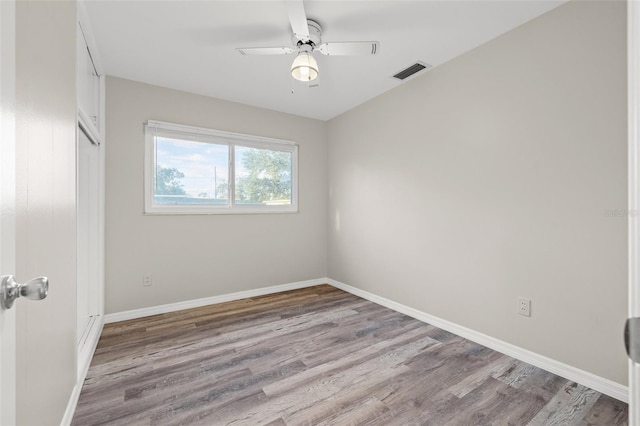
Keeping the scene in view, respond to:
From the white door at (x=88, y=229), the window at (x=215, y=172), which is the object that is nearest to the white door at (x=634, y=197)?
the white door at (x=88, y=229)

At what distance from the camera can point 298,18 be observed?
1778mm

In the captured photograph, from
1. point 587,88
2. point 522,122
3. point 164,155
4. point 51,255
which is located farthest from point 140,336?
point 587,88

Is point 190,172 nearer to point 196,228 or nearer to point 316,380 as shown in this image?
point 196,228

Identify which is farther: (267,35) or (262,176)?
(262,176)

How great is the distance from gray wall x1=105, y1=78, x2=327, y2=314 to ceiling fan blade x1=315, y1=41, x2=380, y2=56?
1780 millimetres

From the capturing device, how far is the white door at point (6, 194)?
63cm

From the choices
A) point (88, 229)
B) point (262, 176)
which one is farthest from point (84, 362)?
point (262, 176)

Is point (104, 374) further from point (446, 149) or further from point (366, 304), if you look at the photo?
point (446, 149)

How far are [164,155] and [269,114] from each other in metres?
1.39

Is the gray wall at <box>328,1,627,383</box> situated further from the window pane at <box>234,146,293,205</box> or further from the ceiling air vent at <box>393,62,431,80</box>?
the window pane at <box>234,146,293,205</box>

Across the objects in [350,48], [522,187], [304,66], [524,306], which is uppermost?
[350,48]

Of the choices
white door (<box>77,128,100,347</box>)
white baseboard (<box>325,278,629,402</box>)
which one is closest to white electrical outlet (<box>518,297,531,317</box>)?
white baseboard (<box>325,278,629,402</box>)

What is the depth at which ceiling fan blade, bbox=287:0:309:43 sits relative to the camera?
64.7 inches

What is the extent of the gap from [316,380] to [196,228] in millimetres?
2186
